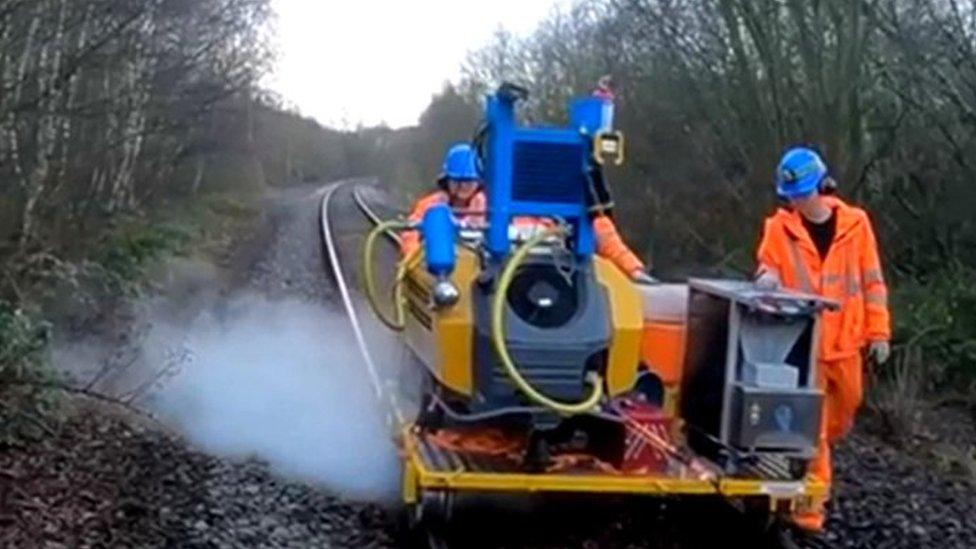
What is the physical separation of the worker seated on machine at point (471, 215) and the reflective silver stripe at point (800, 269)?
892 millimetres

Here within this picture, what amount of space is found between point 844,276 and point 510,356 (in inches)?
73.6

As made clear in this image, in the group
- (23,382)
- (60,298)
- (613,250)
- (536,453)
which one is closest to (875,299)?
(613,250)

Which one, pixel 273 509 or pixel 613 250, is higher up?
pixel 613 250

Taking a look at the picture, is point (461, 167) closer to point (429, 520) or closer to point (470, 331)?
point (470, 331)

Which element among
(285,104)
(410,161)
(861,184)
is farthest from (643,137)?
(285,104)

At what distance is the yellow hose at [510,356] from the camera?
7328 millimetres

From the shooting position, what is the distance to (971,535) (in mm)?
8594

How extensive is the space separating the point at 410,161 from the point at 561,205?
52.7m

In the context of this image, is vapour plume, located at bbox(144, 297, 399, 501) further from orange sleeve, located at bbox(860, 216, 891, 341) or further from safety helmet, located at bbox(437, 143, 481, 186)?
orange sleeve, located at bbox(860, 216, 891, 341)

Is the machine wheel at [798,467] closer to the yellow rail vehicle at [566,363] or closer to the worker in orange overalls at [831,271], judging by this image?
the yellow rail vehicle at [566,363]

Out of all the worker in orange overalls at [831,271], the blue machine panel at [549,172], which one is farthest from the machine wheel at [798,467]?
the blue machine panel at [549,172]

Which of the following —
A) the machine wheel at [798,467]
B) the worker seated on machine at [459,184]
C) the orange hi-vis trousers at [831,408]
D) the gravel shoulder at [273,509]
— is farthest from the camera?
the worker seated on machine at [459,184]

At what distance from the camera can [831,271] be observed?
27.1ft

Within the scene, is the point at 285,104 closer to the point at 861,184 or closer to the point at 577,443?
the point at 861,184
